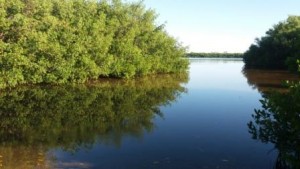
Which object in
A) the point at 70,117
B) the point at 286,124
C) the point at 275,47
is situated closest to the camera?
the point at 286,124

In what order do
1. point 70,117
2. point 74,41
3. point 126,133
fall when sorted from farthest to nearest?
1. point 74,41
2. point 70,117
3. point 126,133

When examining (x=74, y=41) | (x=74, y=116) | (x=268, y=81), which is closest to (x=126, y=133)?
(x=74, y=116)

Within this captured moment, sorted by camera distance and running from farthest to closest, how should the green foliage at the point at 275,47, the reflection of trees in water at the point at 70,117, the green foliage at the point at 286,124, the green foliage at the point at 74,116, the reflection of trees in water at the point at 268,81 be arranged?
1. the green foliage at the point at 275,47
2. the reflection of trees in water at the point at 268,81
3. the green foliage at the point at 74,116
4. the reflection of trees in water at the point at 70,117
5. the green foliage at the point at 286,124

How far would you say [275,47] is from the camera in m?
96.6

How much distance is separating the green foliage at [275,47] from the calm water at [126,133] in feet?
208

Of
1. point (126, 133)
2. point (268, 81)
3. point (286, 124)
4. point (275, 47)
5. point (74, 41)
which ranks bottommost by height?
point (268, 81)

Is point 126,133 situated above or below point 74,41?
below

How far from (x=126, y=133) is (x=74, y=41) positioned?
29980 millimetres

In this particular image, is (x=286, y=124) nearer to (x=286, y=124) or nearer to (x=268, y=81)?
(x=286, y=124)

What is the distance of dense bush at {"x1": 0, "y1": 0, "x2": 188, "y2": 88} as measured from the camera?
38.2m

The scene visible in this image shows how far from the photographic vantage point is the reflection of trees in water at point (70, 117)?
699 inches

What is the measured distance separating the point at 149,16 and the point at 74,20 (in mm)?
26091

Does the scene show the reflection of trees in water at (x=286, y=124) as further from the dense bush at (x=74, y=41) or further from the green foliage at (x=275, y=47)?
the green foliage at (x=275, y=47)

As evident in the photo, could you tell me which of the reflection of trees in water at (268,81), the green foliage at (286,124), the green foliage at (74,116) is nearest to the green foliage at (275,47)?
the reflection of trees in water at (268,81)
